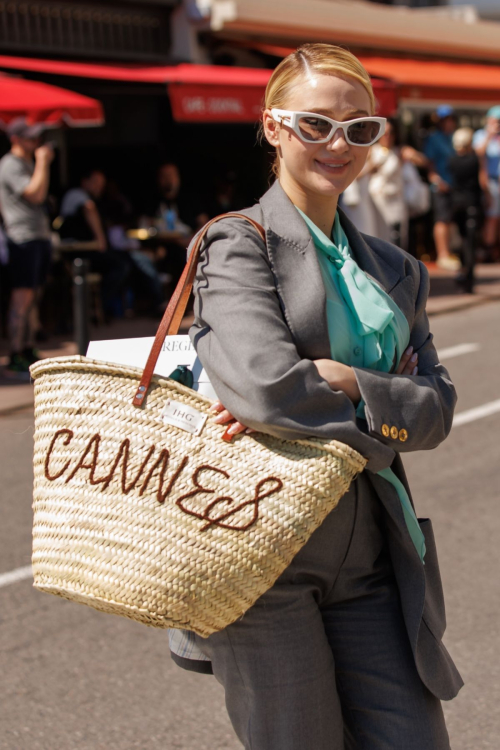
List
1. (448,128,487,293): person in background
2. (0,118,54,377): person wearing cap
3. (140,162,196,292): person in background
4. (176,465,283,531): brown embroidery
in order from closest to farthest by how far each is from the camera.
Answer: (176,465,283,531): brown embroidery → (0,118,54,377): person wearing cap → (140,162,196,292): person in background → (448,128,487,293): person in background

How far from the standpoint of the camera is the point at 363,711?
218 centimetres

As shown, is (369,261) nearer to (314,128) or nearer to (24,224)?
(314,128)

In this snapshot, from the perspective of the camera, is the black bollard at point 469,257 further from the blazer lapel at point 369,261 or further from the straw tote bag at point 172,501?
the straw tote bag at point 172,501

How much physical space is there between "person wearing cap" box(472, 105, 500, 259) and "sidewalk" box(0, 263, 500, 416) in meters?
0.47

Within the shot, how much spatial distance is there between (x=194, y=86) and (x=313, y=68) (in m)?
10.3

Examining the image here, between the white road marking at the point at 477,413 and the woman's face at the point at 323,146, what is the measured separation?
544cm

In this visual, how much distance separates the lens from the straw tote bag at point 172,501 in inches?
79.0

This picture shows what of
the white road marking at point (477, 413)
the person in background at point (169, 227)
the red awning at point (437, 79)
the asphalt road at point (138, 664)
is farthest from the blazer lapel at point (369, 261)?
the red awning at point (437, 79)

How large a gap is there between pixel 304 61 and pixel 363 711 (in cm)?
136

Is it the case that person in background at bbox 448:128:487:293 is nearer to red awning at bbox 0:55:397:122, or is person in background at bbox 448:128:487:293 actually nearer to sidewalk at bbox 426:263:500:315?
sidewalk at bbox 426:263:500:315

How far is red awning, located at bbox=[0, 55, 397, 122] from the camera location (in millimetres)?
12008

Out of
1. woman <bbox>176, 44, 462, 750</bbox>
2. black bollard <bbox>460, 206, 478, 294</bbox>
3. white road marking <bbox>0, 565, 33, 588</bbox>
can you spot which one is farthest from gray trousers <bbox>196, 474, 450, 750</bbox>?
black bollard <bbox>460, 206, 478, 294</bbox>

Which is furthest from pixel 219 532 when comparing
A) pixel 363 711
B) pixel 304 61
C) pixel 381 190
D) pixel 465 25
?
pixel 465 25

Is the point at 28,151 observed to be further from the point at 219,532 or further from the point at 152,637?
the point at 219,532
